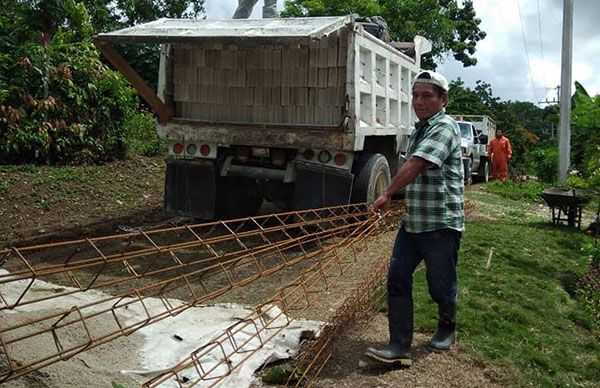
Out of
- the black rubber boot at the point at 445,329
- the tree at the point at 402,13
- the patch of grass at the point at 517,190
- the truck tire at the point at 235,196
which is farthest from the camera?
the tree at the point at 402,13

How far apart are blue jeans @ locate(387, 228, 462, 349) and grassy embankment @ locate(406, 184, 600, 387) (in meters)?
0.56

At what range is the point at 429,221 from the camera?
3.99m

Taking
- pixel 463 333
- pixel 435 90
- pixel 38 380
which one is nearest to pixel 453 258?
pixel 463 333

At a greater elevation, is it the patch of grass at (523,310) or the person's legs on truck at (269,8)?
the person's legs on truck at (269,8)

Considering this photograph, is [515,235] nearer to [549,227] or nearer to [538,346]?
[549,227]

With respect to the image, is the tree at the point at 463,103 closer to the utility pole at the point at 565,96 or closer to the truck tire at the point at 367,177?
the utility pole at the point at 565,96

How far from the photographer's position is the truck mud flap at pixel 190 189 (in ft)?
26.5

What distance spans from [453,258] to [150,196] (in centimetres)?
738

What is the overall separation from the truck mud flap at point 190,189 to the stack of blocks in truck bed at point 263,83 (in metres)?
0.64

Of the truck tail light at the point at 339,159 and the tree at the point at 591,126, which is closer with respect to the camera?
the truck tail light at the point at 339,159

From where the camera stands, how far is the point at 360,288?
208 inches

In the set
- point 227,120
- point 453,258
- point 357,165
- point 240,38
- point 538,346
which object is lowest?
point 538,346

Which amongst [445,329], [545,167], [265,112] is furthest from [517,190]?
[445,329]

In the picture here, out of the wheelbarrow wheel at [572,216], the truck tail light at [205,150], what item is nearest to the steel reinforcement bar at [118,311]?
the truck tail light at [205,150]
